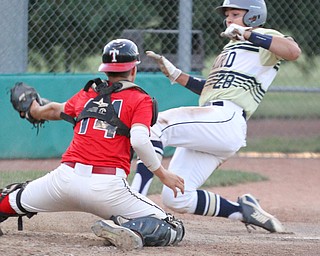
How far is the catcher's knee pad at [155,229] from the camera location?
15.3ft

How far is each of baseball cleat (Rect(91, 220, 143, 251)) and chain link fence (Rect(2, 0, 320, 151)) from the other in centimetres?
444

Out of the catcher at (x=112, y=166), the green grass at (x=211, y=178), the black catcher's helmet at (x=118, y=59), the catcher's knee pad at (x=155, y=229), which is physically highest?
the black catcher's helmet at (x=118, y=59)

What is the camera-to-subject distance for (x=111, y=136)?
4672 millimetres

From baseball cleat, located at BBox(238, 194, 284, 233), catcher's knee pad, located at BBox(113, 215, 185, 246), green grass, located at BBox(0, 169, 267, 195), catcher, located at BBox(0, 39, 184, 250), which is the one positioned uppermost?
catcher, located at BBox(0, 39, 184, 250)

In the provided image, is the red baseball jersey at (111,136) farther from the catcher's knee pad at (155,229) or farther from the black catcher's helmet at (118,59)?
the catcher's knee pad at (155,229)

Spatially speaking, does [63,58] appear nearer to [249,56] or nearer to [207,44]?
[207,44]

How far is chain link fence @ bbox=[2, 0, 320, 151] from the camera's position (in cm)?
918

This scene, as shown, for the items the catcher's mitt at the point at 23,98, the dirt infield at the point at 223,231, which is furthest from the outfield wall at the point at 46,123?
the catcher's mitt at the point at 23,98

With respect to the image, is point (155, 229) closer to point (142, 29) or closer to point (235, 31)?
point (235, 31)

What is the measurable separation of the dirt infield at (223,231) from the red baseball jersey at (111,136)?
0.47 m

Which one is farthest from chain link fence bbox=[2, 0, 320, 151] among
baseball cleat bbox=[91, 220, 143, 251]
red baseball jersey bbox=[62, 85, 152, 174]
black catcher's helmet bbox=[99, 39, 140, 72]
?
baseball cleat bbox=[91, 220, 143, 251]

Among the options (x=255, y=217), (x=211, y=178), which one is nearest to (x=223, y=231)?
(x=255, y=217)

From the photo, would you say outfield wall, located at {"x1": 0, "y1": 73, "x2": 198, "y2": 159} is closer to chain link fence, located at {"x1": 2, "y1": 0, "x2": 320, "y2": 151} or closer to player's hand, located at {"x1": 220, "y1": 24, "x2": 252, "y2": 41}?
chain link fence, located at {"x1": 2, "y1": 0, "x2": 320, "y2": 151}

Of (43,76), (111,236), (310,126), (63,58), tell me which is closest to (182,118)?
(111,236)
